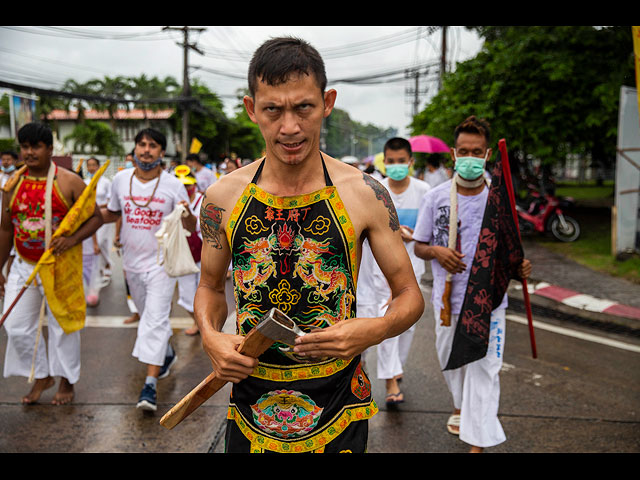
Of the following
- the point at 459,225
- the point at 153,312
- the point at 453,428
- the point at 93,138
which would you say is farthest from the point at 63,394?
the point at 93,138

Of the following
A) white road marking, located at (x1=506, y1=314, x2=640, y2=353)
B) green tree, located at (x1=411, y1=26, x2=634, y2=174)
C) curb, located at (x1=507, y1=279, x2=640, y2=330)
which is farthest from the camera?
green tree, located at (x1=411, y1=26, x2=634, y2=174)

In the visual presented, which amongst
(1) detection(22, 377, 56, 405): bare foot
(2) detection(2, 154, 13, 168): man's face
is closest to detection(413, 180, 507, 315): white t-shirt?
(1) detection(22, 377, 56, 405): bare foot

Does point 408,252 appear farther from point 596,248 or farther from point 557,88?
point 557,88

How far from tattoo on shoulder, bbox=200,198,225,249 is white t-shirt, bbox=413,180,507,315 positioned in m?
2.11

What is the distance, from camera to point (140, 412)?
4281 millimetres

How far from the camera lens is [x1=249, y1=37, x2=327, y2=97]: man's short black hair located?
1798 millimetres

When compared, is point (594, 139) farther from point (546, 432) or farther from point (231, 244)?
point (231, 244)

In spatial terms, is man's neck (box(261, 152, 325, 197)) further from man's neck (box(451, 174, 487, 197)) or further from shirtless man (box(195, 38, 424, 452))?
man's neck (box(451, 174, 487, 197))

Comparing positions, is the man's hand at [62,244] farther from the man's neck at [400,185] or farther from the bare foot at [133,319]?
the man's neck at [400,185]

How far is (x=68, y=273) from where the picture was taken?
14.7ft

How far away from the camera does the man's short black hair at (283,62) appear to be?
5.90ft

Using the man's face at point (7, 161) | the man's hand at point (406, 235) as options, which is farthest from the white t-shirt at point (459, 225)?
the man's face at point (7, 161)

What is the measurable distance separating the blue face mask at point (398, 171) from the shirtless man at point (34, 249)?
2625 mm

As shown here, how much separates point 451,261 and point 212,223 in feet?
6.49
